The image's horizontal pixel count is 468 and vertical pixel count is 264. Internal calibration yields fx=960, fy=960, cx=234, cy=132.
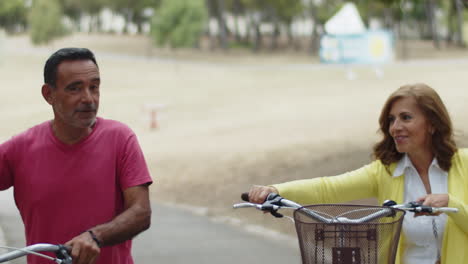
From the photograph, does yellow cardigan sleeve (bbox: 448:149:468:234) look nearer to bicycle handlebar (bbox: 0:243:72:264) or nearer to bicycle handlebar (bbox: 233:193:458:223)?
bicycle handlebar (bbox: 233:193:458:223)

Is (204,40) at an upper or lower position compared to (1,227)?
lower

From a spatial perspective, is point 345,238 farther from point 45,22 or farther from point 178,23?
point 45,22

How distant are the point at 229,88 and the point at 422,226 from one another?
1927 inches

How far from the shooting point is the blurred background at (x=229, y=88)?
20.2 metres

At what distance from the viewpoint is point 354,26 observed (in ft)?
160

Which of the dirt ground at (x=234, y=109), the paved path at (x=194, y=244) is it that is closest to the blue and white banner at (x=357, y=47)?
the dirt ground at (x=234, y=109)

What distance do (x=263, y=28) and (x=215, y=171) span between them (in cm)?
12321

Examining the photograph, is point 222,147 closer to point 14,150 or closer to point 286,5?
point 14,150

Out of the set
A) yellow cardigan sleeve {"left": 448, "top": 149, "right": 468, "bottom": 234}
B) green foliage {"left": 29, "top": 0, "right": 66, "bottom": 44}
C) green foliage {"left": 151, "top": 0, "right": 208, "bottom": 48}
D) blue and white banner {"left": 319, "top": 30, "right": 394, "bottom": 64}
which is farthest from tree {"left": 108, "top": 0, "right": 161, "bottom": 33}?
yellow cardigan sleeve {"left": 448, "top": 149, "right": 468, "bottom": 234}

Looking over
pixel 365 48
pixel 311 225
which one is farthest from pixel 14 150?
pixel 365 48

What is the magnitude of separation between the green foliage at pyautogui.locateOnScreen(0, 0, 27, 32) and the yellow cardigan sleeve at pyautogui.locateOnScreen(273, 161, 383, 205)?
103560mm

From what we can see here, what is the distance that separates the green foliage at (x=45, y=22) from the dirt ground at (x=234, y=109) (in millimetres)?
2257

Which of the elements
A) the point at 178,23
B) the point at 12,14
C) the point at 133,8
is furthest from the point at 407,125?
the point at 12,14

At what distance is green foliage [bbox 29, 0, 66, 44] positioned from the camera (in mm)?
85812
